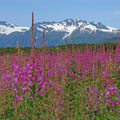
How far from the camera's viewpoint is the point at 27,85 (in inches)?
179

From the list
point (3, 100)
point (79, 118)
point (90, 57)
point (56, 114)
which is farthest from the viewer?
point (90, 57)

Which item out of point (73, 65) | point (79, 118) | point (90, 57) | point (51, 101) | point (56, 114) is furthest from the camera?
point (90, 57)

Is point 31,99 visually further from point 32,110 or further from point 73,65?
point 73,65

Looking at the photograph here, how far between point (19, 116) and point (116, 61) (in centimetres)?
470

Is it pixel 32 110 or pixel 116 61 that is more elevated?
pixel 116 61

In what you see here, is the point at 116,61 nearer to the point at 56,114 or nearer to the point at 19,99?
the point at 19,99

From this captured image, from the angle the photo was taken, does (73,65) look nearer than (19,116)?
No

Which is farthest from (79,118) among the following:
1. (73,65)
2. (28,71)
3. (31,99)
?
(73,65)

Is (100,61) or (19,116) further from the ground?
(100,61)

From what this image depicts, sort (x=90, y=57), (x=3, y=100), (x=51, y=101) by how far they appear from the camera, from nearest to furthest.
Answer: (x=51, y=101)
(x=3, y=100)
(x=90, y=57)

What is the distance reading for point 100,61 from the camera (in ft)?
30.1

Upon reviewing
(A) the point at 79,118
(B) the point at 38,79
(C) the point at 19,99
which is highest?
(B) the point at 38,79

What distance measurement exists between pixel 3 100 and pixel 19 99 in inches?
12.3

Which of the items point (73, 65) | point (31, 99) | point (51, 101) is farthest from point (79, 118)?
point (73, 65)
